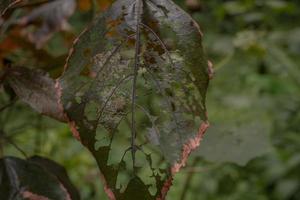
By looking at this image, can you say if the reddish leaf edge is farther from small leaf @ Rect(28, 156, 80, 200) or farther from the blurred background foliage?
the blurred background foliage

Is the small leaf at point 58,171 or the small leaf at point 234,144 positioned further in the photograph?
the small leaf at point 234,144

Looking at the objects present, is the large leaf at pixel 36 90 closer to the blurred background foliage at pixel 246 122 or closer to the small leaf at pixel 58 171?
the small leaf at pixel 58 171

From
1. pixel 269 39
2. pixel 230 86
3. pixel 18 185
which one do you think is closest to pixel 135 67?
pixel 18 185

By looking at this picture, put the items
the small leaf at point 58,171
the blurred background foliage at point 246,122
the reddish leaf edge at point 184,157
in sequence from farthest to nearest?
1. the blurred background foliage at point 246,122
2. the small leaf at point 58,171
3. the reddish leaf edge at point 184,157

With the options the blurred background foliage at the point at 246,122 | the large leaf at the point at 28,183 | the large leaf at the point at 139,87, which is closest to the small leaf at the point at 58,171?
the large leaf at the point at 28,183

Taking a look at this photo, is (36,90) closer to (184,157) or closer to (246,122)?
(184,157)

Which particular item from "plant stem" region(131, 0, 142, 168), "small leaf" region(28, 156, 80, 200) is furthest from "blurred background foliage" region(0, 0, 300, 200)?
"plant stem" region(131, 0, 142, 168)

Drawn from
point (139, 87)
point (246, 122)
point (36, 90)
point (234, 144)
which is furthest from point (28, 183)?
point (246, 122)

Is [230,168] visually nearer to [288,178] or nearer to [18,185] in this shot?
[288,178]
